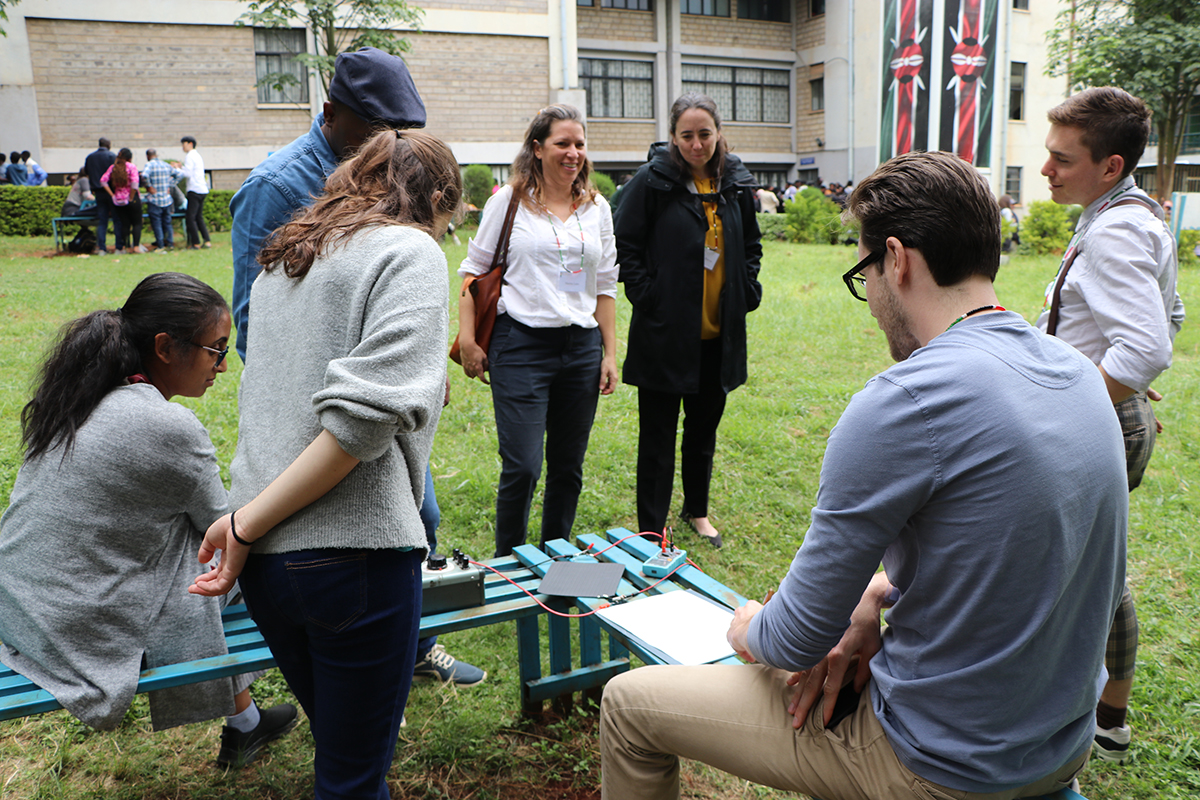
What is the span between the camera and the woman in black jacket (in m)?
4.02

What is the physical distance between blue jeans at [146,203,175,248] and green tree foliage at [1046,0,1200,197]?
1702 cm

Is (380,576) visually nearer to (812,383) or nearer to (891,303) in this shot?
(891,303)

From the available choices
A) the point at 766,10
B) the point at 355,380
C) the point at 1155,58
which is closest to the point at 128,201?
the point at 355,380

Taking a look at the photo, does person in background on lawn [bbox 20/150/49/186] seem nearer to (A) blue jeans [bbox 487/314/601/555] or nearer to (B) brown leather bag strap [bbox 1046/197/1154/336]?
(A) blue jeans [bbox 487/314/601/555]

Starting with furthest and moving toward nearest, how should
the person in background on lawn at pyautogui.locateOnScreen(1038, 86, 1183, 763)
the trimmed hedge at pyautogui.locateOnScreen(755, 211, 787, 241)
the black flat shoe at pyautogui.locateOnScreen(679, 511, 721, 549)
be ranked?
the trimmed hedge at pyautogui.locateOnScreen(755, 211, 787, 241) → the black flat shoe at pyautogui.locateOnScreen(679, 511, 721, 549) → the person in background on lawn at pyautogui.locateOnScreen(1038, 86, 1183, 763)

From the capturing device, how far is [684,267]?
159 inches

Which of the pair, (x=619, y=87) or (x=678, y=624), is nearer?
(x=678, y=624)

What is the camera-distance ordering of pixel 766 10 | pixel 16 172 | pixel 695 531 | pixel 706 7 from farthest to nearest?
pixel 766 10 → pixel 706 7 → pixel 16 172 → pixel 695 531

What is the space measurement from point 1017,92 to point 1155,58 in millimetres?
14071

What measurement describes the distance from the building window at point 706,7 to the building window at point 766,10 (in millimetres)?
570

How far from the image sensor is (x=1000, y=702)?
1400 mm

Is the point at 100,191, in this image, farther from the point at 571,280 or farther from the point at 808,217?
the point at 808,217

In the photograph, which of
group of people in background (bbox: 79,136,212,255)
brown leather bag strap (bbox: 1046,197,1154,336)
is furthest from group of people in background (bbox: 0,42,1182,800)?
group of people in background (bbox: 79,136,212,255)

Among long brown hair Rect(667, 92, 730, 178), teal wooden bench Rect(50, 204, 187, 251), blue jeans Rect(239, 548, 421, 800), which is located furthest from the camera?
teal wooden bench Rect(50, 204, 187, 251)
